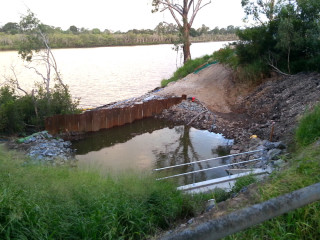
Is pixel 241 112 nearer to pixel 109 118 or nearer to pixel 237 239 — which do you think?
pixel 109 118

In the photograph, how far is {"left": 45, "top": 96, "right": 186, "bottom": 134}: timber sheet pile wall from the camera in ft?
47.8

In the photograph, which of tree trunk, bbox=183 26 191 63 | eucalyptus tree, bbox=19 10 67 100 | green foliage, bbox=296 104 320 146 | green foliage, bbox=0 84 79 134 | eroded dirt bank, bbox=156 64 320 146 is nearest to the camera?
green foliage, bbox=296 104 320 146

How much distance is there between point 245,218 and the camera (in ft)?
4.66

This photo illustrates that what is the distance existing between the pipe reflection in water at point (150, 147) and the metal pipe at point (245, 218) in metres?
8.11

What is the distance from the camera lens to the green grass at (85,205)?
353 centimetres

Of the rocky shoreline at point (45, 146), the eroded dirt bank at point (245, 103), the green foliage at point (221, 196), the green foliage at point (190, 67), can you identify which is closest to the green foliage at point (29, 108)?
the rocky shoreline at point (45, 146)

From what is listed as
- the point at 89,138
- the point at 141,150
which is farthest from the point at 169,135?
Result: the point at 89,138

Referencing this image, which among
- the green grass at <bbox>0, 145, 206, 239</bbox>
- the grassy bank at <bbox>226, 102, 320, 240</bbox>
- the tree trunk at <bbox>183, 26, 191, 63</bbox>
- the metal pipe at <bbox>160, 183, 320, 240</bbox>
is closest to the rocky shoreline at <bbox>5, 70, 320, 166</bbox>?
the green grass at <bbox>0, 145, 206, 239</bbox>

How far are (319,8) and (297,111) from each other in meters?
6.97

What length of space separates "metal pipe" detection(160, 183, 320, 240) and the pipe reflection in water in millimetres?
8111

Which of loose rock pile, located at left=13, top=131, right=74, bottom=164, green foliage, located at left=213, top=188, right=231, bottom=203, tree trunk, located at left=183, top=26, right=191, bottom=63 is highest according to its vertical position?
tree trunk, located at left=183, top=26, right=191, bottom=63

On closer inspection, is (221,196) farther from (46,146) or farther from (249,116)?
(249,116)

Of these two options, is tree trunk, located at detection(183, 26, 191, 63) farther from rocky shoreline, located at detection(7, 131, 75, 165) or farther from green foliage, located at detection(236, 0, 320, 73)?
rocky shoreline, located at detection(7, 131, 75, 165)

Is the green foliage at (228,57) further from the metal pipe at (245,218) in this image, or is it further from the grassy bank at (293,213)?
the metal pipe at (245,218)
